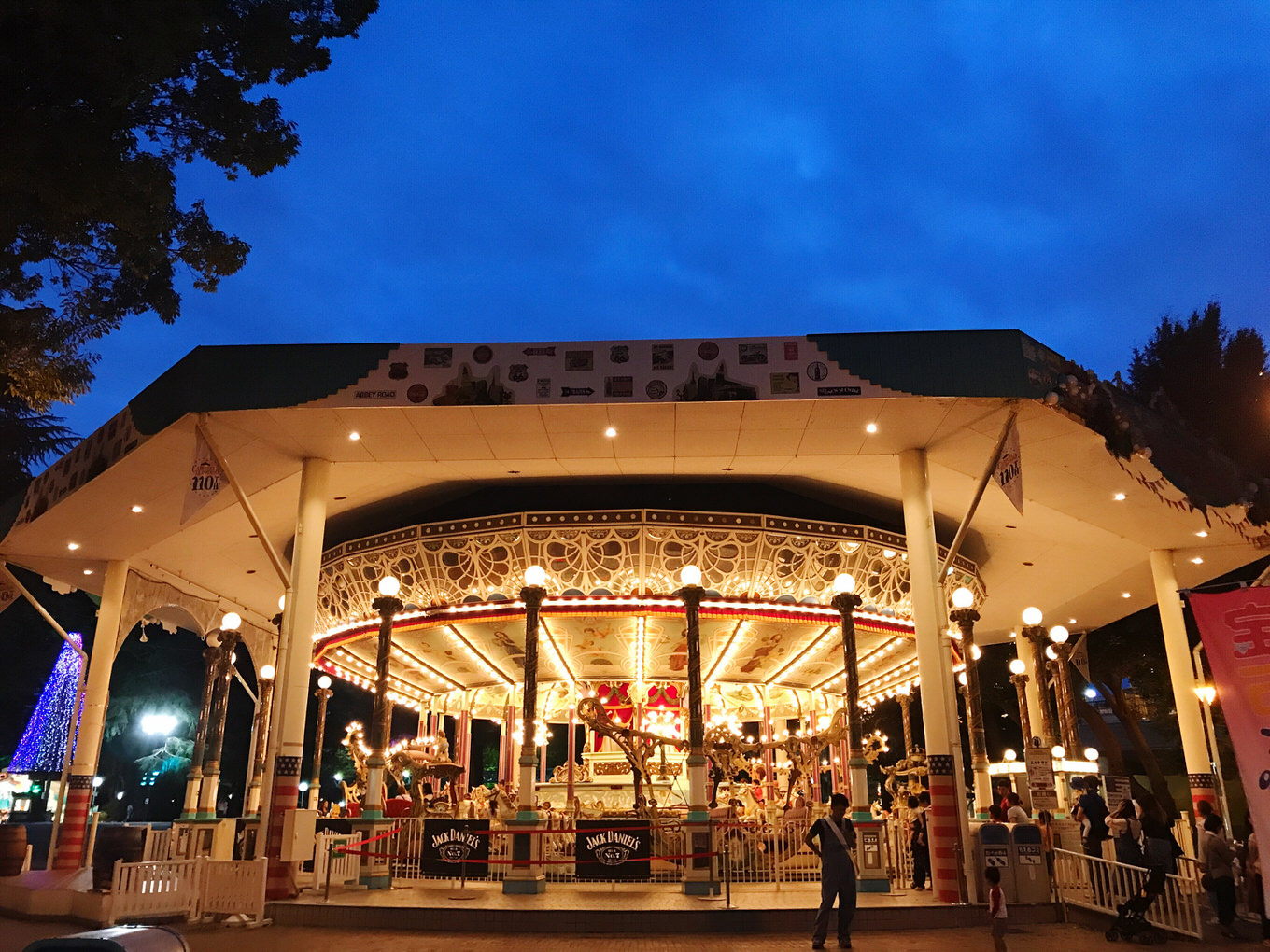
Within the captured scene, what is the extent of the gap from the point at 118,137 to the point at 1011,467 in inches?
421

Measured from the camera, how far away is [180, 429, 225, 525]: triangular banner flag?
12.7 metres

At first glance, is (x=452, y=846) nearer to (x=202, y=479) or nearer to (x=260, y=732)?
(x=202, y=479)

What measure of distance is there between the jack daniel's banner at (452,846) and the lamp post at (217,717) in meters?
5.96

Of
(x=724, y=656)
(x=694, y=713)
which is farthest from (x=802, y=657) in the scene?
(x=694, y=713)

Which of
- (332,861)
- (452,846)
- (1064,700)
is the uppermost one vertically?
(1064,700)

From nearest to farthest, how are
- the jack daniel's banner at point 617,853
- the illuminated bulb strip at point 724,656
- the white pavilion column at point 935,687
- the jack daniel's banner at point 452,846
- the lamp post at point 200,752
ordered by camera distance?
the white pavilion column at point 935,687, the jack daniel's banner at point 617,853, the jack daniel's banner at point 452,846, the lamp post at point 200,752, the illuminated bulb strip at point 724,656

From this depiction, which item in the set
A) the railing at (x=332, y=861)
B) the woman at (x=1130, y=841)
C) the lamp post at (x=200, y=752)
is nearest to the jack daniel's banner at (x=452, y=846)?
the railing at (x=332, y=861)

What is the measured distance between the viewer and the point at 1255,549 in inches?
717

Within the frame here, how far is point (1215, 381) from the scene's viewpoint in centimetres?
2909

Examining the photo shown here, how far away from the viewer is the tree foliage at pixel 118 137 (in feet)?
25.2

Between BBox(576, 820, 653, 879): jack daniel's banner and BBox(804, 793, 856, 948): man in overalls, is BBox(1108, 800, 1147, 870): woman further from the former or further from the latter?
→ BBox(576, 820, 653, 879): jack daniel's banner

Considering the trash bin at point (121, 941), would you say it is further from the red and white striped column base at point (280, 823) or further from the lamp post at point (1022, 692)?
the lamp post at point (1022, 692)

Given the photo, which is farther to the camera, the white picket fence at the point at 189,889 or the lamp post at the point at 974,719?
the lamp post at the point at 974,719

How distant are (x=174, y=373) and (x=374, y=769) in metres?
6.38
